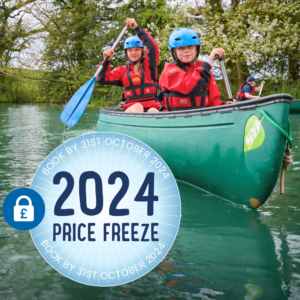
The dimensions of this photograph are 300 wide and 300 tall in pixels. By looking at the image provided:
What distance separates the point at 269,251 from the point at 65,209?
3.80 ft

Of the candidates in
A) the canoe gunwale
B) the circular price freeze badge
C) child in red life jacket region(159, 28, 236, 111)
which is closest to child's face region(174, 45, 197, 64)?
child in red life jacket region(159, 28, 236, 111)

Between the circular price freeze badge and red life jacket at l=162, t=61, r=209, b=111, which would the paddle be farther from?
the circular price freeze badge

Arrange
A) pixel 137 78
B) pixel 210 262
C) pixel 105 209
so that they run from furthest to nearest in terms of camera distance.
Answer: pixel 137 78, pixel 210 262, pixel 105 209

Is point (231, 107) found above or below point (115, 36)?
below

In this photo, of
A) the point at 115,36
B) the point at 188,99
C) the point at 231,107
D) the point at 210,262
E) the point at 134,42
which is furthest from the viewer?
the point at 115,36

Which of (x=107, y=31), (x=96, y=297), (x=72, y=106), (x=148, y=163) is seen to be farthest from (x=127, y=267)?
(x=107, y=31)

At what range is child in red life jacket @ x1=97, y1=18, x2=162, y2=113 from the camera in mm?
4453

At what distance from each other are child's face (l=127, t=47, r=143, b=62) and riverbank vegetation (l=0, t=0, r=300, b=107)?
23.6ft

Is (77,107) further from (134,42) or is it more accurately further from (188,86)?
(188,86)

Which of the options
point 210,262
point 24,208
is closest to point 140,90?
point 210,262

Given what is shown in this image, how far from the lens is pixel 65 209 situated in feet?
4.40

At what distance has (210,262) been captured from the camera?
1.77 m

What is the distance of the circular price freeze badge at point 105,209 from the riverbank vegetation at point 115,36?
1046 centimetres

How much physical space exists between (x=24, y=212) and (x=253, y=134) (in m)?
1.61
